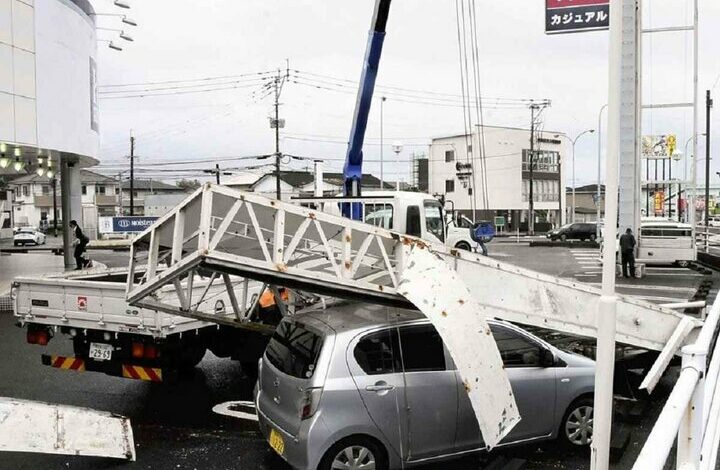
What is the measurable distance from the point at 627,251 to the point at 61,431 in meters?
17.1

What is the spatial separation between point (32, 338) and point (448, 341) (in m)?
5.22

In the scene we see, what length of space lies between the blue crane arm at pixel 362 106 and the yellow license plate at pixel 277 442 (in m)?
6.86

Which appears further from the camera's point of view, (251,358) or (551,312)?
(251,358)

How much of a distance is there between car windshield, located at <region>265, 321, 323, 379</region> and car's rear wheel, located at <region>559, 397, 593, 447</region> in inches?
97.0

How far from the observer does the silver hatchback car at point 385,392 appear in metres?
4.56

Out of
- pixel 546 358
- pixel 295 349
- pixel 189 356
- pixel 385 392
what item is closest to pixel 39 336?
pixel 189 356

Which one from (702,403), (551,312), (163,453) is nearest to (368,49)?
(551,312)

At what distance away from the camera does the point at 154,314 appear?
6.19 meters

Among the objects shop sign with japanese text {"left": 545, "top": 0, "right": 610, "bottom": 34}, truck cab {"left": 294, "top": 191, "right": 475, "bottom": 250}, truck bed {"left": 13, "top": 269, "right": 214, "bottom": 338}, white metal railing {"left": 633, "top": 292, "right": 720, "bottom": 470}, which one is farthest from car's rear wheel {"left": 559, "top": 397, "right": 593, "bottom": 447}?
truck cab {"left": 294, "top": 191, "right": 475, "bottom": 250}

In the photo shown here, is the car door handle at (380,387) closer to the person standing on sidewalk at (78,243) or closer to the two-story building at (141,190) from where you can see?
the person standing on sidewalk at (78,243)

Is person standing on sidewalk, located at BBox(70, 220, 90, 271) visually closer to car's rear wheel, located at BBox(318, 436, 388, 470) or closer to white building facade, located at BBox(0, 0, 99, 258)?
white building facade, located at BBox(0, 0, 99, 258)

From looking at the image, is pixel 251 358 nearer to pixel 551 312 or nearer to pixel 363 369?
pixel 363 369

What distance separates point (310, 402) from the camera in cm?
452

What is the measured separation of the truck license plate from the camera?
21.6 ft
